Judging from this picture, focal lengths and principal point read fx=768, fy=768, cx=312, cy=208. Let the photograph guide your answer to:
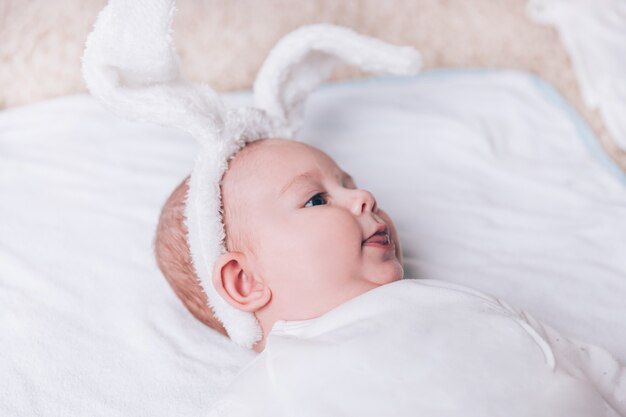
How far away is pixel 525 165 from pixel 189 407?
2.62ft

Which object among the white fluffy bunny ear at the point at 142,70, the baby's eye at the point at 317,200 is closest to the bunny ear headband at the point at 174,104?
the white fluffy bunny ear at the point at 142,70

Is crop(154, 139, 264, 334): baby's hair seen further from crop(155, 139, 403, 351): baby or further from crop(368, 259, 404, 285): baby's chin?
crop(368, 259, 404, 285): baby's chin

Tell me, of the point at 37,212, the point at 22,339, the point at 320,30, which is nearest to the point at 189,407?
the point at 22,339

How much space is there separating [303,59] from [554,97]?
0.61m

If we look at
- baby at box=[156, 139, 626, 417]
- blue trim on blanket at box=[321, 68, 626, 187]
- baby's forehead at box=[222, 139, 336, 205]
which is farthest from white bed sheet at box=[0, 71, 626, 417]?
baby's forehead at box=[222, 139, 336, 205]

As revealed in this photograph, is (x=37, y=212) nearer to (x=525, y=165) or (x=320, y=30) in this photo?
(x=320, y=30)

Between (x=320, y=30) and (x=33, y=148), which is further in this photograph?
(x=33, y=148)

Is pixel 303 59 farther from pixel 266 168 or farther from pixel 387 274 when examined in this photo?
pixel 387 274

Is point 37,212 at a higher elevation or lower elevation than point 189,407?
higher

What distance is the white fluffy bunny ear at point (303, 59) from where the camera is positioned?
126cm

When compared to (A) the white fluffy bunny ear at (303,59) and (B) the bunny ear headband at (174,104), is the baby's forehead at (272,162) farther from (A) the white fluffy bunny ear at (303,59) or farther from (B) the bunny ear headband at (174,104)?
(A) the white fluffy bunny ear at (303,59)

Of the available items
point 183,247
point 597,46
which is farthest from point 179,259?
point 597,46

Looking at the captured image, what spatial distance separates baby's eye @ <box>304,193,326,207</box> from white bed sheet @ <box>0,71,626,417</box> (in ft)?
0.77

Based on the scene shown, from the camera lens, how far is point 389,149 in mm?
1505
